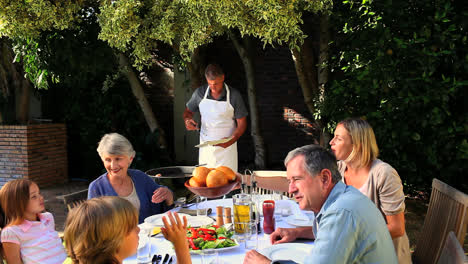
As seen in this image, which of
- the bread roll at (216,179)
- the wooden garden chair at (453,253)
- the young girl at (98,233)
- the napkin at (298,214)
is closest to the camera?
the young girl at (98,233)

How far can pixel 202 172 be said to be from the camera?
8.13ft

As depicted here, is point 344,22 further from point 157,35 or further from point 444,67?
point 157,35

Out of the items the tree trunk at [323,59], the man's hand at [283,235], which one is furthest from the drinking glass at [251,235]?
the tree trunk at [323,59]

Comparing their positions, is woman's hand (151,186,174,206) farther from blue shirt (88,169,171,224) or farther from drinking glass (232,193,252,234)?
drinking glass (232,193,252,234)

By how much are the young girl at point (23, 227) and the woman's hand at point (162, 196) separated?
71 centimetres

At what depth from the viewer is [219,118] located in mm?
4898

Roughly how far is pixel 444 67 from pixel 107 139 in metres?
3.41

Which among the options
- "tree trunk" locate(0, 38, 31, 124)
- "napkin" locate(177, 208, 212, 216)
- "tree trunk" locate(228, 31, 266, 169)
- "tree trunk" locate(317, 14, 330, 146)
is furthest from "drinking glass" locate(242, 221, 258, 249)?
"tree trunk" locate(0, 38, 31, 124)

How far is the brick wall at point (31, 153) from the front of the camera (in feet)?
23.9

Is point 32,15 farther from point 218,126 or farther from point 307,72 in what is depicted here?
point 307,72

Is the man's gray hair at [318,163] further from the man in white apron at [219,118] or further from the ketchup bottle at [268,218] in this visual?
the man in white apron at [219,118]

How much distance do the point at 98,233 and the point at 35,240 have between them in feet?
4.08

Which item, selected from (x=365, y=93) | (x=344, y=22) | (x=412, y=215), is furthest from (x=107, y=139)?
(x=412, y=215)

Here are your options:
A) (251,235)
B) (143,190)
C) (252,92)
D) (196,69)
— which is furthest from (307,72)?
(251,235)
